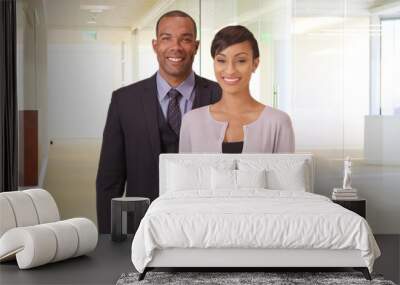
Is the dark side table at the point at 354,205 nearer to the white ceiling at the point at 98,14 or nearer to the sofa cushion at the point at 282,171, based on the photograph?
the sofa cushion at the point at 282,171

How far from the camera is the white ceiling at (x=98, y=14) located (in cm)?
893

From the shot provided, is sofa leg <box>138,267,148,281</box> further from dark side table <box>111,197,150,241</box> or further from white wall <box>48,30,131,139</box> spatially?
white wall <box>48,30,131,139</box>

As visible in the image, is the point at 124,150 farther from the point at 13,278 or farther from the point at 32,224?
the point at 13,278

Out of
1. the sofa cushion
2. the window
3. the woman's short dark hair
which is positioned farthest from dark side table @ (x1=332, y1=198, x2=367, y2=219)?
the woman's short dark hair

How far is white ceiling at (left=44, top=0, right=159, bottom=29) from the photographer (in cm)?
893

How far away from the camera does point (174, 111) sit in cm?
892

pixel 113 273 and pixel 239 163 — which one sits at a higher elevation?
pixel 239 163

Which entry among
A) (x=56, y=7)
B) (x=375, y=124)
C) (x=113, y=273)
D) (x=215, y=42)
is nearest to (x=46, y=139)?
(x=56, y=7)

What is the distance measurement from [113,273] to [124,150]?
8.34 ft

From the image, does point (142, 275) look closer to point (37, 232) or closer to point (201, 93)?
point (37, 232)

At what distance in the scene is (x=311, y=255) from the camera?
251 inches

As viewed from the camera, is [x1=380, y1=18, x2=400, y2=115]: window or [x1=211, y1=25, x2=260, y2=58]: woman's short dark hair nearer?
[x1=211, y1=25, x2=260, y2=58]: woman's short dark hair

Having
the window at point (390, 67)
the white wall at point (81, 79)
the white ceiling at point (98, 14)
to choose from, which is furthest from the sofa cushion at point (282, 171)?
the white ceiling at point (98, 14)

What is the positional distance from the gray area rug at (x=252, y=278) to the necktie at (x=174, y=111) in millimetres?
2638
